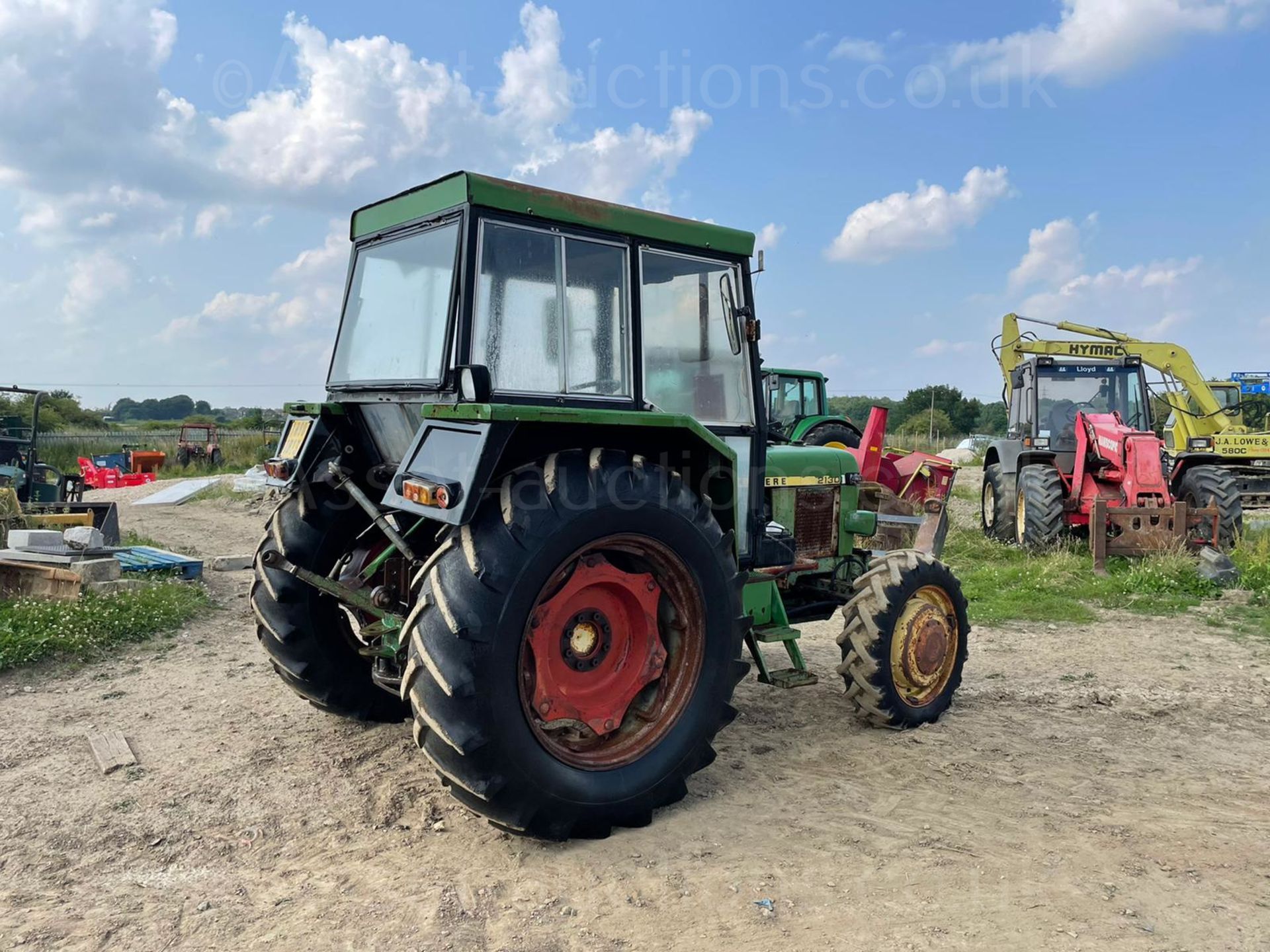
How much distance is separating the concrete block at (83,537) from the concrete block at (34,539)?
12cm

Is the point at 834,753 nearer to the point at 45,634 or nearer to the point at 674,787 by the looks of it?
the point at 674,787

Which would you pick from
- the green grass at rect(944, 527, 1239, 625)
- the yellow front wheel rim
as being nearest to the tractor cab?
the green grass at rect(944, 527, 1239, 625)

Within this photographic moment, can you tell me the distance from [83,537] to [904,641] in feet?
21.5

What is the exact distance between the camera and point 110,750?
14.0ft

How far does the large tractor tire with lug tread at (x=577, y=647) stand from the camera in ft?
10.1

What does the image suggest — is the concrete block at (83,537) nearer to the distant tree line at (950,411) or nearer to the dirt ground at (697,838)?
the dirt ground at (697,838)

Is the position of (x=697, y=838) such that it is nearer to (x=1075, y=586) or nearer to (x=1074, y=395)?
(x=1075, y=586)

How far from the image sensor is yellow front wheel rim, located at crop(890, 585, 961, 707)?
4.72 meters

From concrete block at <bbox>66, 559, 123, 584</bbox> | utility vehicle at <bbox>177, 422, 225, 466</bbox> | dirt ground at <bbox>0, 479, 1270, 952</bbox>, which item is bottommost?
dirt ground at <bbox>0, 479, 1270, 952</bbox>

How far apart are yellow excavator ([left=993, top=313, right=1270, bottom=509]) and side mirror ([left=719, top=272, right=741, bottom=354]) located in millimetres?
8742

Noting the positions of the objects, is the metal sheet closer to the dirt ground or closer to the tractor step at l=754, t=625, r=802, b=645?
the dirt ground

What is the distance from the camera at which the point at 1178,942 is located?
2.78m

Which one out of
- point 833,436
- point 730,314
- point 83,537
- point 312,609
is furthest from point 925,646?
point 833,436

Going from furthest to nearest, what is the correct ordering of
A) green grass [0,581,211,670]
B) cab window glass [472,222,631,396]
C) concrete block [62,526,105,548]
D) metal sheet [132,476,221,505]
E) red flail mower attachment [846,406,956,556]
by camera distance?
metal sheet [132,476,221,505] → red flail mower attachment [846,406,956,556] → concrete block [62,526,105,548] → green grass [0,581,211,670] → cab window glass [472,222,631,396]
